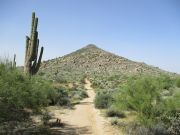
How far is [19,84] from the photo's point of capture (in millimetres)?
15539

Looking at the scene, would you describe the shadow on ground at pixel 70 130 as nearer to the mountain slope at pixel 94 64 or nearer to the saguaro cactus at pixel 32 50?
the saguaro cactus at pixel 32 50

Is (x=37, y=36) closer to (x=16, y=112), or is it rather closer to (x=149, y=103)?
(x=16, y=112)

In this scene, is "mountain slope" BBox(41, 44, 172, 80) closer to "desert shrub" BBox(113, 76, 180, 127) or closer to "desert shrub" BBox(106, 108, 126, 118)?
"desert shrub" BBox(106, 108, 126, 118)

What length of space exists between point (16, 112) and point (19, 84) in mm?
3193

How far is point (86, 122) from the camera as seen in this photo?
19.7 meters

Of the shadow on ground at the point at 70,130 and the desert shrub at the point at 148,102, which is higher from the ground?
the desert shrub at the point at 148,102

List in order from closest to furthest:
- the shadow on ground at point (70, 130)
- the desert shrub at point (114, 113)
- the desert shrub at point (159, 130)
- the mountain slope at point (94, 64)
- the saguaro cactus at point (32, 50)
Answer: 1. the desert shrub at point (159, 130)
2. the shadow on ground at point (70, 130)
3. the desert shrub at point (114, 113)
4. the saguaro cactus at point (32, 50)
5. the mountain slope at point (94, 64)

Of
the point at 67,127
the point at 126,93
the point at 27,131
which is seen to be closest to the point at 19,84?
the point at 27,131

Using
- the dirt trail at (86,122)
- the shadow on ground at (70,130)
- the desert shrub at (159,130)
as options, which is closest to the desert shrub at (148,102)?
the desert shrub at (159,130)

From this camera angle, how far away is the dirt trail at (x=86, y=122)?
55.8ft

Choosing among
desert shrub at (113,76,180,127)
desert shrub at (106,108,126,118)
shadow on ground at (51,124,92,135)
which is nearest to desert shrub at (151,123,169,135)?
desert shrub at (113,76,180,127)

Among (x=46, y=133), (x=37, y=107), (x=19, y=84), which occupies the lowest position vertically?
(x=46, y=133)

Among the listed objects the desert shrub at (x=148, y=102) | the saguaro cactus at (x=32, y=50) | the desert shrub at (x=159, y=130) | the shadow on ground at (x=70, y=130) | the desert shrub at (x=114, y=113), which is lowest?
the shadow on ground at (x=70, y=130)

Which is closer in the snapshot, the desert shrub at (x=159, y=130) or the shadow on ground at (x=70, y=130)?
the desert shrub at (x=159, y=130)
